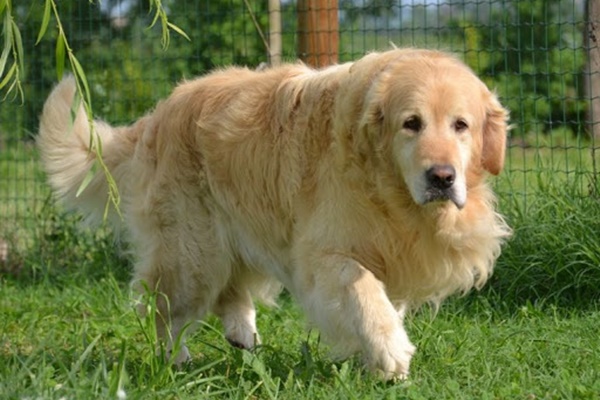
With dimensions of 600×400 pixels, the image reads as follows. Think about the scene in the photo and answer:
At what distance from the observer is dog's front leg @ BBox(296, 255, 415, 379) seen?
4531mm

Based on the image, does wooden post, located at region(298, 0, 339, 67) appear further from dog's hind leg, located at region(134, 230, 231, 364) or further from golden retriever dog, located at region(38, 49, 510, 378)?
dog's hind leg, located at region(134, 230, 231, 364)

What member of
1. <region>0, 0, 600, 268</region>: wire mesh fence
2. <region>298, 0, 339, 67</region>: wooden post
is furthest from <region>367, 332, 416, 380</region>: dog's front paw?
<region>298, 0, 339, 67</region>: wooden post

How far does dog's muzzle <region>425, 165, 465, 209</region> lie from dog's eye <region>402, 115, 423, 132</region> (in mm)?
265

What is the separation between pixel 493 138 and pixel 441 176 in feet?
2.00

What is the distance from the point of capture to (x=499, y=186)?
23.2ft

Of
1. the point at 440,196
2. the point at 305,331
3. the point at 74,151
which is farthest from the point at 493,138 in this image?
the point at 74,151

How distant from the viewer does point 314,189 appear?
5129 millimetres

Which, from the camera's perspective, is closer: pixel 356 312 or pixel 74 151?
pixel 356 312

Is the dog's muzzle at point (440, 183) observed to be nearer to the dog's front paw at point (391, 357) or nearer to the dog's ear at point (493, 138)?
the dog's ear at point (493, 138)

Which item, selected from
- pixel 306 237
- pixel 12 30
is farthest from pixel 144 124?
pixel 12 30

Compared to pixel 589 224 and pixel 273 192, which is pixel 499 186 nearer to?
pixel 589 224

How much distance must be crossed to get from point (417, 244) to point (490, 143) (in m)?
0.57

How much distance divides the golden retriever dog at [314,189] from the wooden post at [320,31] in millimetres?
1603

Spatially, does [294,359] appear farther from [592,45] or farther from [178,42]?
[178,42]
